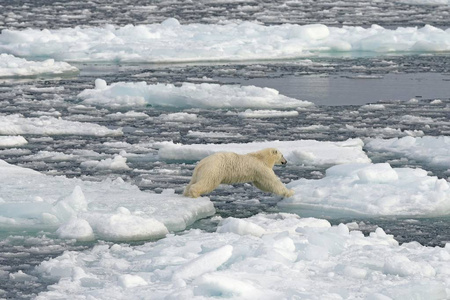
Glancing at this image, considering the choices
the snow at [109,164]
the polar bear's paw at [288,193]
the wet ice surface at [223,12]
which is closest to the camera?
the polar bear's paw at [288,193]

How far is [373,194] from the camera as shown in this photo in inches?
331

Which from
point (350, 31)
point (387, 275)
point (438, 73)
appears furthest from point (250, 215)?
point (350, 31)

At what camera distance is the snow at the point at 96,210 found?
738 cm

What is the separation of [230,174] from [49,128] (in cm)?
426

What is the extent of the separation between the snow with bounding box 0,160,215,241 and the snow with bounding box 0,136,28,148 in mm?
2479

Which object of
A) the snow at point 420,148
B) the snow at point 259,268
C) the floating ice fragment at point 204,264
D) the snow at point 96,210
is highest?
the floating ice fragment at point 204,264

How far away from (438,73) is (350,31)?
433cm

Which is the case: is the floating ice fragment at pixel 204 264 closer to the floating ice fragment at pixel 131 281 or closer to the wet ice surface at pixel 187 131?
the floating ice fragment at pixel 131 281

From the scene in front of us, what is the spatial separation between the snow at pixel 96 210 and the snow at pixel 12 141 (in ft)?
8.13

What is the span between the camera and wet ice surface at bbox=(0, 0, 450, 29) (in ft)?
83.9

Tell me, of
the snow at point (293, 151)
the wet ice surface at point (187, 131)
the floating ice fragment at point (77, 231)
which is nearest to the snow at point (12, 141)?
the wet ice surface at point (187, 131)

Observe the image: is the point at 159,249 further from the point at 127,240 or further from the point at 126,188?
the point at 126,188

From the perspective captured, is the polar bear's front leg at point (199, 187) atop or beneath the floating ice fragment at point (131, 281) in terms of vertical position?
beneath

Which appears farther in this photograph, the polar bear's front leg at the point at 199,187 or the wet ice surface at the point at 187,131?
the polar bear's front leg at the point at 199,187
